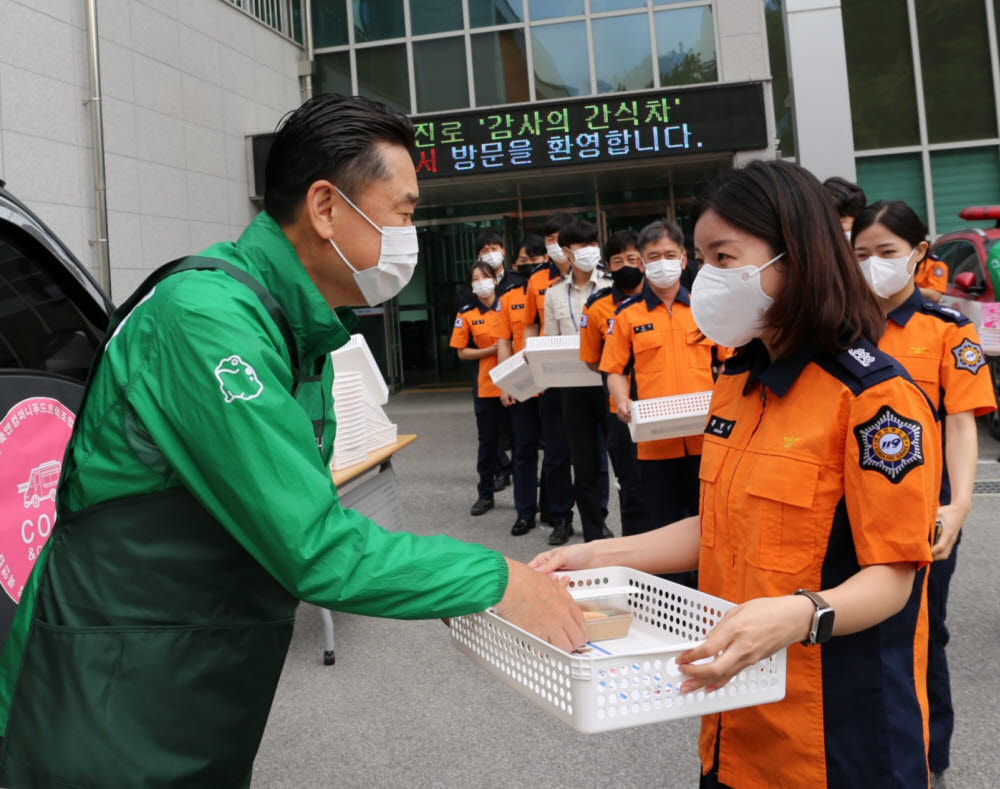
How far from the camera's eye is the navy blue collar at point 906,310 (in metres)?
3.48

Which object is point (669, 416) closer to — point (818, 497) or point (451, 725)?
point (451, 725)

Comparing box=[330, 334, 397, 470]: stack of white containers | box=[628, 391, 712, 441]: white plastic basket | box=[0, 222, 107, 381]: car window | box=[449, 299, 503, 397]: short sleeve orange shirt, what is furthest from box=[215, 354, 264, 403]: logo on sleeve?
box=[449, 299, 503, 397]: short sleeve orange shirt

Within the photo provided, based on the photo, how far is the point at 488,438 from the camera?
332 inches

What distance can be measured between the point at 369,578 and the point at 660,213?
1454 cm

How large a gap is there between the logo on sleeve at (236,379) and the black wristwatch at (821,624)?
3.14 feet

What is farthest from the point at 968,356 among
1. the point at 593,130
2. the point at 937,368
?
the point at 593,130

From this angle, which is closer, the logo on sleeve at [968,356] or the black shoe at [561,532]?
the logo on sleeve at [968,356]

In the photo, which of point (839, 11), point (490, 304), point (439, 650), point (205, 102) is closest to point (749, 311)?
point (439, 650)

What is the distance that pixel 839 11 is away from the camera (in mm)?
13812

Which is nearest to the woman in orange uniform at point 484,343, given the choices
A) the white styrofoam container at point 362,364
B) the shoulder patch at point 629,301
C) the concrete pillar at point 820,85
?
the white styrofoam container at point 362,364

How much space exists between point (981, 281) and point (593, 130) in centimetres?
554

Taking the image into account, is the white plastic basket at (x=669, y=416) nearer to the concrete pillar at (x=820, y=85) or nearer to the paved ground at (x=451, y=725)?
the paved ground at (x=451, y=725)

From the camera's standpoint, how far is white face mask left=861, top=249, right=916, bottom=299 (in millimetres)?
3506

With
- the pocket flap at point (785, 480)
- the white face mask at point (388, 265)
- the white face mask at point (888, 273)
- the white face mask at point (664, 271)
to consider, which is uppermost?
the white face mask at point (664, 271)
